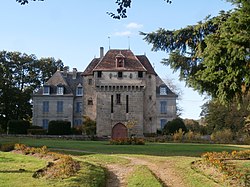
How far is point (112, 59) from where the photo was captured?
47.7 meters

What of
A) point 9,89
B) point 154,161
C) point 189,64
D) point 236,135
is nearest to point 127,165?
point 154,161

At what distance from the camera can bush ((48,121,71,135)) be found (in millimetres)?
45000

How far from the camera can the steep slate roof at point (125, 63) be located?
152 ft

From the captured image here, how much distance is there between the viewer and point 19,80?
6006 centimetres

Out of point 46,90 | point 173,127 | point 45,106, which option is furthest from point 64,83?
point 173,127

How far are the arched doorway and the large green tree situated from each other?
18.7 m

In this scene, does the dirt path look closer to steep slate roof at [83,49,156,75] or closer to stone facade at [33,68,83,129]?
steep slate roof at [83,49,156,75]

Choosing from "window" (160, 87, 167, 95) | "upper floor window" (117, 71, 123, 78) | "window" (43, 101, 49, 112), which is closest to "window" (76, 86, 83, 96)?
"window" (43, 101, 49, 112)

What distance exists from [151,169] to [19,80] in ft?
163

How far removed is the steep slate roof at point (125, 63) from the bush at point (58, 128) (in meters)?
7.82

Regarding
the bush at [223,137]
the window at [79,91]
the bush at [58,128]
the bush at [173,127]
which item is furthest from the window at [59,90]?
the bush at [223,137]

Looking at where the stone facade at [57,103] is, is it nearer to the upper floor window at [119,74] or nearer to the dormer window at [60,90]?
the dormer window at [60,90]

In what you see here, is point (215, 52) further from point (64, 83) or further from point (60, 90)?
point (64, 83)

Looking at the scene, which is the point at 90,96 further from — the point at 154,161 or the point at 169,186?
the point at 169,186
